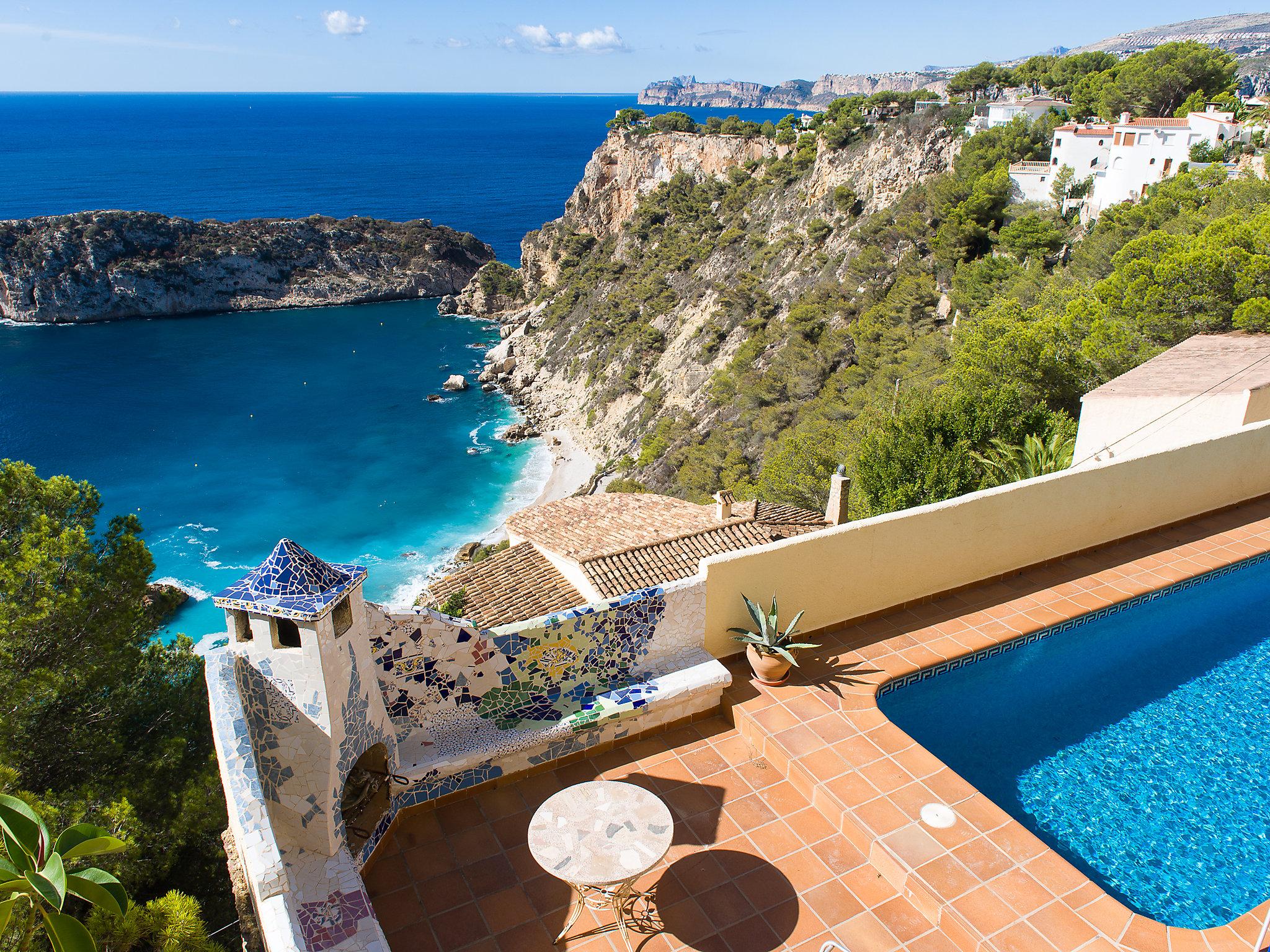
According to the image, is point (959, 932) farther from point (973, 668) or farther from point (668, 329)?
point (668, 329)

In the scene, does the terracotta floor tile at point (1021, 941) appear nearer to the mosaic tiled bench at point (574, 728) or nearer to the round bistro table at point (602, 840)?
the round bistro table at point (602, 840)

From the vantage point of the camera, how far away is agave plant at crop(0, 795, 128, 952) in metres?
3.18

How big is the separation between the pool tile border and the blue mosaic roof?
4.16 metres

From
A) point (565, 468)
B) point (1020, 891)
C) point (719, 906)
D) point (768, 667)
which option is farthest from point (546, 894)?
point (565, 468)

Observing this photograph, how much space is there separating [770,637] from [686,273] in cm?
5135

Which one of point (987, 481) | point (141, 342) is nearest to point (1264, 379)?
point (987, 481)

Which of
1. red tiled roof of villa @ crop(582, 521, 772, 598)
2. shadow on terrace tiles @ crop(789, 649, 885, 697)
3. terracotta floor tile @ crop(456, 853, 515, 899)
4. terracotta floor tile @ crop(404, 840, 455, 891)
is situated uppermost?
shadow on terrace tiles @ crop(789, 649, 885, 697)

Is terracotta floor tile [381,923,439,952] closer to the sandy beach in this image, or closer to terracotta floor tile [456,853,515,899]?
terracotta floor tile [456,853,515,899]

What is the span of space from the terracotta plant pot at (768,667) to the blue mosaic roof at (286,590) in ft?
10.5

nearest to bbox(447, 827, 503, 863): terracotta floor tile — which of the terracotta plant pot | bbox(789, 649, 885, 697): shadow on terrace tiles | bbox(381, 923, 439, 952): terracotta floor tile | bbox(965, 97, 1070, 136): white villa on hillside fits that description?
bbox(381, 923, 439, 952): terracotta floor tile

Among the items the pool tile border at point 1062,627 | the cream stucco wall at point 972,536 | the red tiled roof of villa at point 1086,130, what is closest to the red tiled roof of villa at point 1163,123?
the red tiled roof of villa at point 1086,130

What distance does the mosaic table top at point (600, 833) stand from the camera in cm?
416

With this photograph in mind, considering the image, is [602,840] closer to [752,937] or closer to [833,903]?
[752,937]

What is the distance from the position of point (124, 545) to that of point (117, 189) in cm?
14143
